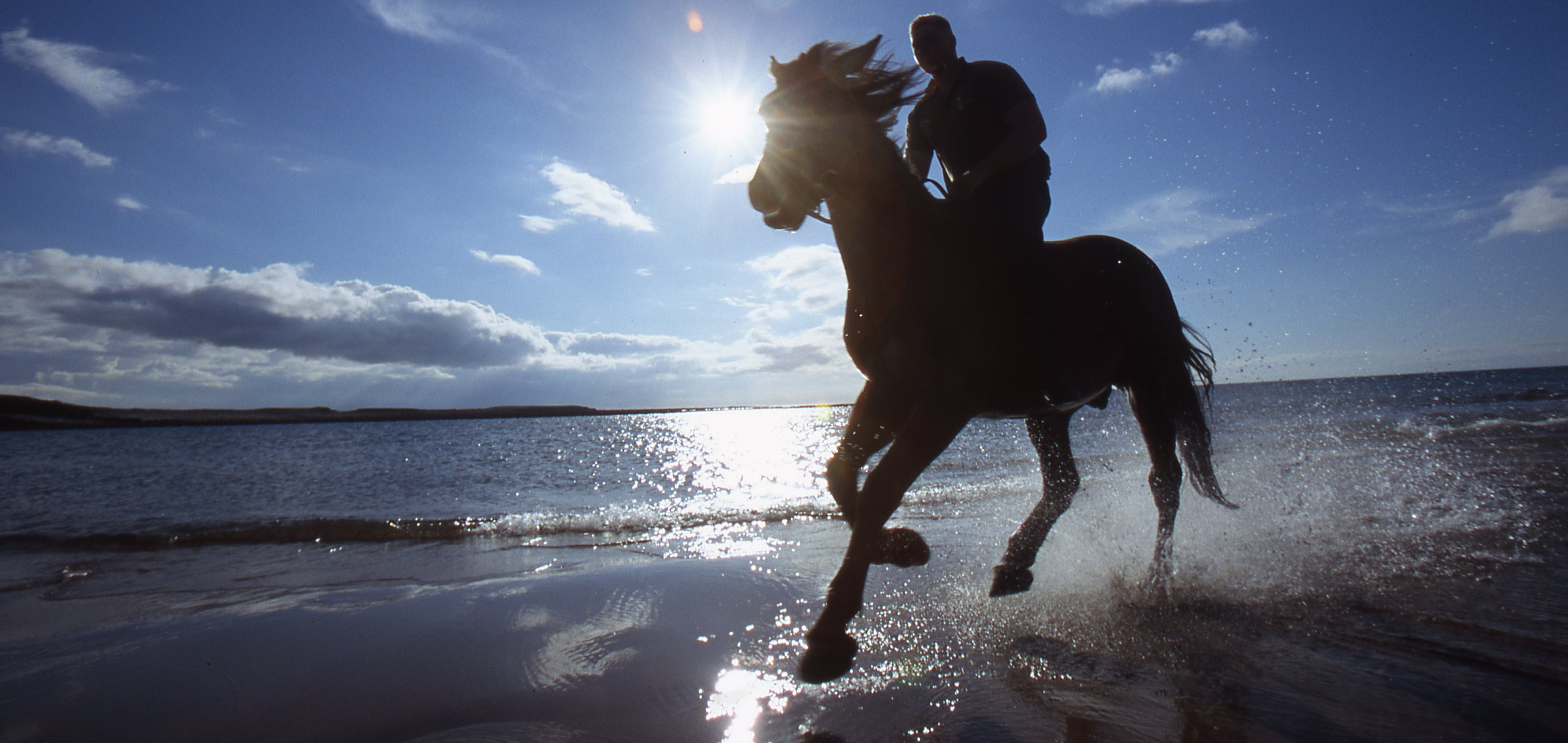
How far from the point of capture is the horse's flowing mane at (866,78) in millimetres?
2779

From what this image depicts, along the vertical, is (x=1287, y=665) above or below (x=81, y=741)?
above

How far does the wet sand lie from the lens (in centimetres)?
224

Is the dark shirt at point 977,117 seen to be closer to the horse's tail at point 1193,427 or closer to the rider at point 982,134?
the rider at point 982,134

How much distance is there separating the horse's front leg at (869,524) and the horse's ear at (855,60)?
1.41 m

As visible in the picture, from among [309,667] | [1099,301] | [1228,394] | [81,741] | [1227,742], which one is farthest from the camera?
[1228,394]

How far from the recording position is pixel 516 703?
104 inches

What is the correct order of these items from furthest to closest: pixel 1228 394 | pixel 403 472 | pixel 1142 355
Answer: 1. pixel 1228 394
2. pixel 403 472
3. pixel 1142 355

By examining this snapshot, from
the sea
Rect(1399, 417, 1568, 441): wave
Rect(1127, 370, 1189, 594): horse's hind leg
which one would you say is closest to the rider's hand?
Rect(1127, 370, 1189, 594): horse's hind leg

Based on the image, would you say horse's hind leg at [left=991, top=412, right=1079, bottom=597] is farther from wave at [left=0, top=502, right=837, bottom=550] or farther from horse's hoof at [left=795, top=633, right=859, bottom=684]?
wave at [left=0, top=502, right=837, bottom=550]

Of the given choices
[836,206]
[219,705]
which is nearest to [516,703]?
[219,705]

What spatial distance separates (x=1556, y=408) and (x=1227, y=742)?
29.0 meters

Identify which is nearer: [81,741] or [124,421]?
[81,741]

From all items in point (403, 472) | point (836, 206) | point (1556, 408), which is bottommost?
point (403, 472)

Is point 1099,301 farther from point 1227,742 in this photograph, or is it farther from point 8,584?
point 8,584
